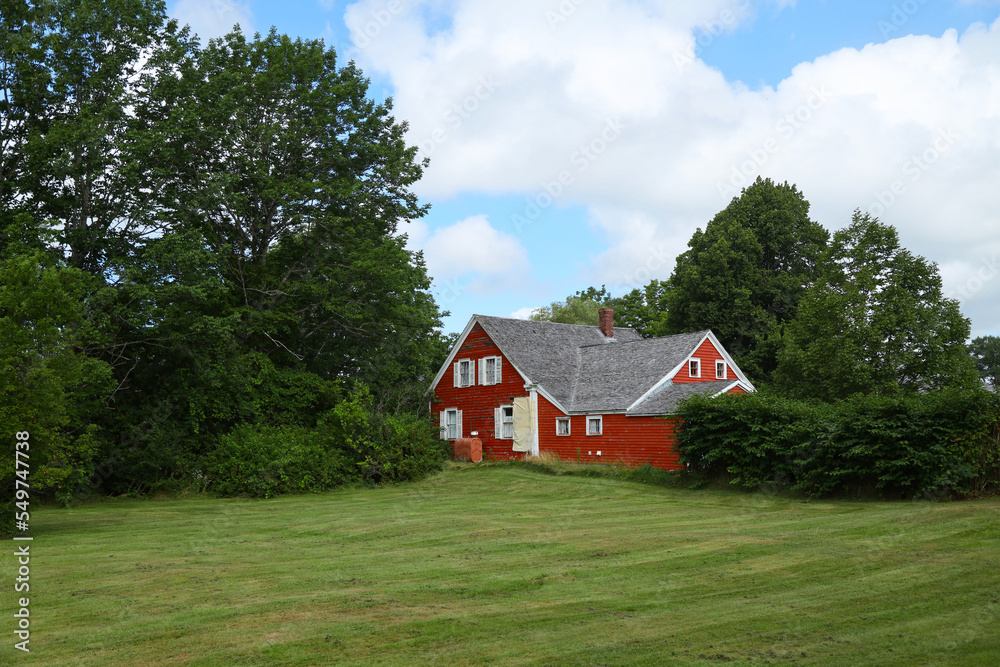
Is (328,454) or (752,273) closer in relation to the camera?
(328,454)

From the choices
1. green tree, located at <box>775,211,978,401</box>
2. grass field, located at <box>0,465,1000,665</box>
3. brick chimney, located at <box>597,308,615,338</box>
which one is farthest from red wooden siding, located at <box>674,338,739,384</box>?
grass field, located at <box>0,465,1000,665</box>

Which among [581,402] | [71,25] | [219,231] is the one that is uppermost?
[71,25]

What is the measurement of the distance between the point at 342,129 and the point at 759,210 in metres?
26.9

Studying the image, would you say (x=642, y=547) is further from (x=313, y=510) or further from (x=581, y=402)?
(x=581, y=402)

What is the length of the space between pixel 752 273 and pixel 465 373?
1916 cm

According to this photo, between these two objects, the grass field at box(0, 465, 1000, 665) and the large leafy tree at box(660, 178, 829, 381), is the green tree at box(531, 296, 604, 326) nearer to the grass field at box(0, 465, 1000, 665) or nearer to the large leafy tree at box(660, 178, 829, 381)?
the large leafy tree at box(660, 178, 829, 381)

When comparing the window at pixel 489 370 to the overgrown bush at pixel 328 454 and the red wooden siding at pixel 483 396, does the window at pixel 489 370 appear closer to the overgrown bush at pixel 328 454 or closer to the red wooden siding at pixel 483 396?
the red wooden siding at pixel 483 396

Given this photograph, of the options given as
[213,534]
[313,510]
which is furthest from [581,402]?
[213,534]

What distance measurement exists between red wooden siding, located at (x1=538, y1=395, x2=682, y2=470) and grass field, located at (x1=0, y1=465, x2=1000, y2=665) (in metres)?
11.5

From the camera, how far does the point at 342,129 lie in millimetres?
→ 35844

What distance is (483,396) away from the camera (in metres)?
38.7

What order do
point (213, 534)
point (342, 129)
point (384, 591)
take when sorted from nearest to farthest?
1. point (384, 591)
2. point (213, 534)
3. point (342, 129)

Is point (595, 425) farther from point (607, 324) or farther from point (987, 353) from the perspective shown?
point (987, 353)

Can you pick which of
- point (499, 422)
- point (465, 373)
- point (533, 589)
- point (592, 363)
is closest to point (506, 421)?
point (499, 422)
